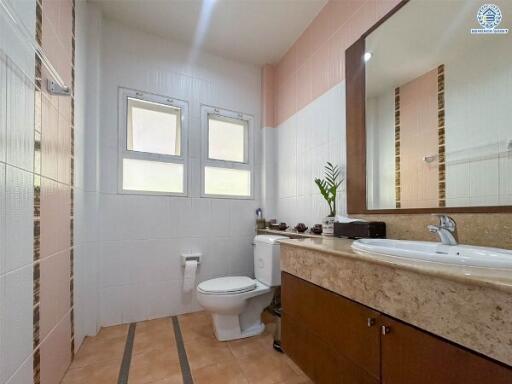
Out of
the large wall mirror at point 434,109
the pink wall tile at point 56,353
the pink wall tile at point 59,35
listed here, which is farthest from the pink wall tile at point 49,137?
the large wall mirror at point 434,109

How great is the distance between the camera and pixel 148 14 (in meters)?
2.00

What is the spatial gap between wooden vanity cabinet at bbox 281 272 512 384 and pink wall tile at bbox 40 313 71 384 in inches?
45.6

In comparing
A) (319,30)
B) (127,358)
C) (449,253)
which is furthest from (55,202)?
(319,30)

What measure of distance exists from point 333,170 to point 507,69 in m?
0.99

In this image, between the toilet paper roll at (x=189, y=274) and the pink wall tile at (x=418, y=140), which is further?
the toilet paper roll at (x=189, y=274)

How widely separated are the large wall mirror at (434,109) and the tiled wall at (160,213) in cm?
130

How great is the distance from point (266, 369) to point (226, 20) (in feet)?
8.43

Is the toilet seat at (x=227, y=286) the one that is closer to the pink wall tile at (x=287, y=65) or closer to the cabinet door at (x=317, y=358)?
the cabinet door at (x=317, y=358)

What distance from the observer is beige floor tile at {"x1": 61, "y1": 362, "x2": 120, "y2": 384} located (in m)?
1.36

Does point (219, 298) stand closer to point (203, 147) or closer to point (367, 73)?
point (203, 147)

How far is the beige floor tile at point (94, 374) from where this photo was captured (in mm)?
1362

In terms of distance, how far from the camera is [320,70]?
6.57 feet

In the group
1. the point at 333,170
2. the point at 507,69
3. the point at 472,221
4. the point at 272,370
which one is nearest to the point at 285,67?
the point at 333,170

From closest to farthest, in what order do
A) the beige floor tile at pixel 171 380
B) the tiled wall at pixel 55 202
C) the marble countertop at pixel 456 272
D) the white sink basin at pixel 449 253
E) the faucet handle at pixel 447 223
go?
the marble countertop at pixel 456 272, the white sink basin at pixel 449 253, the faucet handle at pixel 447 223, the tiled wall at pixel 55 202, the beige floor tile at pixel 171 380
